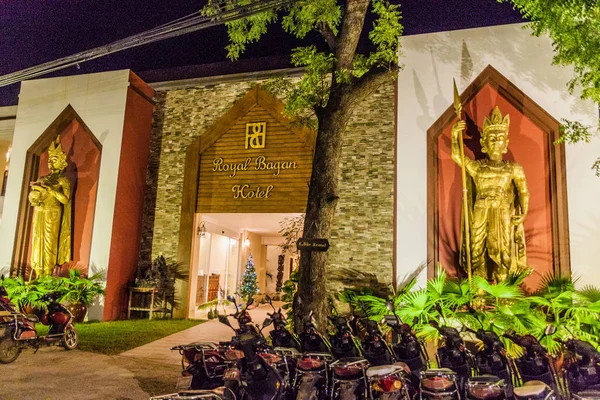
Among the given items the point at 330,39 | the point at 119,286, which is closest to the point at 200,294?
the point at 119,286

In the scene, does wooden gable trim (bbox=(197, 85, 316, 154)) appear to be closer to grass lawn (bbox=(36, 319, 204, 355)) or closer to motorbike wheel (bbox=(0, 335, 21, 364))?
grass lawn (bbox=(36, 319, 204, 355))

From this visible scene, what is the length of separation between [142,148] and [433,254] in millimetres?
7558

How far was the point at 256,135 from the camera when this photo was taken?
11.1 m

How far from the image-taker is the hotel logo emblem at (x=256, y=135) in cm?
1099

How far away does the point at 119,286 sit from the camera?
1082cm

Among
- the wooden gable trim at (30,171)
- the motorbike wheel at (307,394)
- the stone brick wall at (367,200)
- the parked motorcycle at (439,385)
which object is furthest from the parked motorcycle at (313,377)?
the wooden gable trim at (30,171)

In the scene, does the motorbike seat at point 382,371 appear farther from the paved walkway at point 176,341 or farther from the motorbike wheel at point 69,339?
the motorbike wheel at point 69,339

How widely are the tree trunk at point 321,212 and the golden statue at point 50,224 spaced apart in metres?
7.15

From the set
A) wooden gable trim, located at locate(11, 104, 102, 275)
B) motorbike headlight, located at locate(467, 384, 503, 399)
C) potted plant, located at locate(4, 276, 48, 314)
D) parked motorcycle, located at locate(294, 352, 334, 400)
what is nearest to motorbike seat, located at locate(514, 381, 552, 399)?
motorbike headlight, located at locate(467, 384, 503, 399)

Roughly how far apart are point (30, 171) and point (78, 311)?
4.16 m

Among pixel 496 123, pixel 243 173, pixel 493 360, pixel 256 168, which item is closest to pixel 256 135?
pixel 256 168

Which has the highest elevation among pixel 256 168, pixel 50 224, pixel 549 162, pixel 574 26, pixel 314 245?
pixel 574 26

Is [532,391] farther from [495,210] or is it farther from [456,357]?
[495,210]

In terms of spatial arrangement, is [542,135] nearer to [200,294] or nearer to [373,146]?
[373,146]
